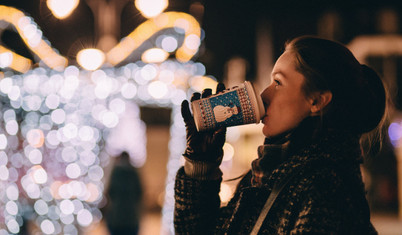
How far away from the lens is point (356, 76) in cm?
125

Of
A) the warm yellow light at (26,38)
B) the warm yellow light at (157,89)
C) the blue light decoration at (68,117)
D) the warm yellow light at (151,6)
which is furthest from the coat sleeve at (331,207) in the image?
the warm yellow light at (157,89)

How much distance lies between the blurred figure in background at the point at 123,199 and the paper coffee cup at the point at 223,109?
4505 mm

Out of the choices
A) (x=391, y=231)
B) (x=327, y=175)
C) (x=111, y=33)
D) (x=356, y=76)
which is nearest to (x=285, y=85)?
(x=356, y=76)

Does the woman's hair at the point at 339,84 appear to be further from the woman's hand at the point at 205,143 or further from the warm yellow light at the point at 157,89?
the warm yellow light at the point at 157,89

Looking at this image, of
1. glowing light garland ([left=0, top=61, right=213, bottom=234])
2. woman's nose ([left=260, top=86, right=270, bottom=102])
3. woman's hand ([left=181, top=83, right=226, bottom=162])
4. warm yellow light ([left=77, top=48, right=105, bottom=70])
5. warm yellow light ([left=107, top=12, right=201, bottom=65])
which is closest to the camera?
woman's nose ([left=260, top=86, right=270, bottom=102])

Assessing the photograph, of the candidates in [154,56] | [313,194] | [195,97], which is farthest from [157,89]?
[313,194]

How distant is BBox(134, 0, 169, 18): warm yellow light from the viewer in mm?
4234

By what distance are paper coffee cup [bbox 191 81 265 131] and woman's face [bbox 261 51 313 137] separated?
9cm

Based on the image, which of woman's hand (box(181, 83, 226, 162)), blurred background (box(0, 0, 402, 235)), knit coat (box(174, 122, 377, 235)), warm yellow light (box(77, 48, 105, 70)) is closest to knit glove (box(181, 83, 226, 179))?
woman's hand (box(181, 83, 226, 162))

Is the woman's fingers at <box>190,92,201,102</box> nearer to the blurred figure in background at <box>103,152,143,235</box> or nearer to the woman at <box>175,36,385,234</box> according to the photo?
the woman at <box>175,36,385,234</box>

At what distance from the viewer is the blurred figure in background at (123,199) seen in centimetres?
566

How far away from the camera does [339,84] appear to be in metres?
1.24

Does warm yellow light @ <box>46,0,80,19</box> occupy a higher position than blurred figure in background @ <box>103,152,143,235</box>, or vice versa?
warm yellow light @ <box>46,0,80,19</box>

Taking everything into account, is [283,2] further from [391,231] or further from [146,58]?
[391,231]
